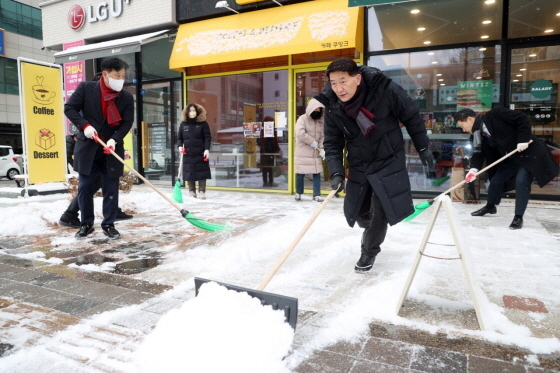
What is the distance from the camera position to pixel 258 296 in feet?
7.25

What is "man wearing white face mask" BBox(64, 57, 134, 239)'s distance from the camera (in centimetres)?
454

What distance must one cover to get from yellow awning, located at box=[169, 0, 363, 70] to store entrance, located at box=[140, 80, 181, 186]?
131 centimetres

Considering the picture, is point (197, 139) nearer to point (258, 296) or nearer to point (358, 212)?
point (358, 212)

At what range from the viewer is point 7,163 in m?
17.1

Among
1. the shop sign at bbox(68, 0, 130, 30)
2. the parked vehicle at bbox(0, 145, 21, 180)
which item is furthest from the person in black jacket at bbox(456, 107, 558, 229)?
the parked vehicle at bbox(0, 145, 21, 180)

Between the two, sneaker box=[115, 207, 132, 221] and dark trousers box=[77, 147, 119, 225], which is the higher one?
dark trousers box=[77, 147, 119, 225]

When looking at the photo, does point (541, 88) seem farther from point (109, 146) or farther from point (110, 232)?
point (110, 232)

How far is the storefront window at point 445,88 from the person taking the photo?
25.0 ft

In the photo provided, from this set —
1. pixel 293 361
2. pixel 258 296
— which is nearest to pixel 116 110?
pixel 258 296

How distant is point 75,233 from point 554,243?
5484mm

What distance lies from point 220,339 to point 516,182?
4787mm

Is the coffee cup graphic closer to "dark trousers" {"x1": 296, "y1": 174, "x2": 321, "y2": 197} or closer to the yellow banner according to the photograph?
the yellow banner

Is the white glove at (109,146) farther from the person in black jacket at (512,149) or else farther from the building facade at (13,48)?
the building facade at (13,48)

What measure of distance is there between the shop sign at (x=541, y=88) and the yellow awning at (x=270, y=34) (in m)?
3.25
